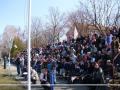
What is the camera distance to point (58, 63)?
25.1 metres

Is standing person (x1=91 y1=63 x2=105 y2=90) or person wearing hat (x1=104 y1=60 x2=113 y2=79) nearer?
standing person (x1=91 y1=63 x2=105 y2=90)

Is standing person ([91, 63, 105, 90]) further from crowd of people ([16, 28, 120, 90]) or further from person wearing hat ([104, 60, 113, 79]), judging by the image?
person wearing hat ([104, 60, 113, 79])

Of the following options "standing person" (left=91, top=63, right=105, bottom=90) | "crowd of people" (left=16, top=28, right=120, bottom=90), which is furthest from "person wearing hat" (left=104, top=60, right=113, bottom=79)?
"standing person" (left=91, top=63, right=105, bottom=90)

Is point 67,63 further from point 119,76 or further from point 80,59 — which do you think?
point 119,76

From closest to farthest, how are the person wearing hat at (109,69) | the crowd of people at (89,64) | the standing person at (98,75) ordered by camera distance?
the standing person at (98,75) < the person wearing hat at (109,69) < the crowd of people at (89,64)

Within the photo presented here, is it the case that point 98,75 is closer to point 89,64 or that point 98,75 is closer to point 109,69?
point 109,69

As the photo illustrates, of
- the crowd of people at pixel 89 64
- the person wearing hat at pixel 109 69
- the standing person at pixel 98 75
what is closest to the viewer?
the standing person at pixel 98 75

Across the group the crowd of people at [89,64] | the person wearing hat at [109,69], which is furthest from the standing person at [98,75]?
the person wearing hat at [109,69]

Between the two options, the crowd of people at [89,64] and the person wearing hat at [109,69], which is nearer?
the person wearing hat at [109,69]

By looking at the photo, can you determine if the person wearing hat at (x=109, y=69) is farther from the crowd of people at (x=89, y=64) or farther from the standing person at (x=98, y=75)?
the standing person at (x=98, y=75)

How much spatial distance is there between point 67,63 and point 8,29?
6771cm

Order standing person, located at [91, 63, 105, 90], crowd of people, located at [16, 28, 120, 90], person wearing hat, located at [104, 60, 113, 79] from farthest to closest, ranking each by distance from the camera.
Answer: crowd of people, located at [16, 28, 120, 90] < person wearing hat, located at [104, 60, 113, 79] < standing person, located at [91, 63, 105, 90]

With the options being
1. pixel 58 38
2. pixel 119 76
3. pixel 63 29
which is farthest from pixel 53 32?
pixel 119 76

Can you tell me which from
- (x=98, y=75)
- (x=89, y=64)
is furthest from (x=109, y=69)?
(x=89, y=64)
